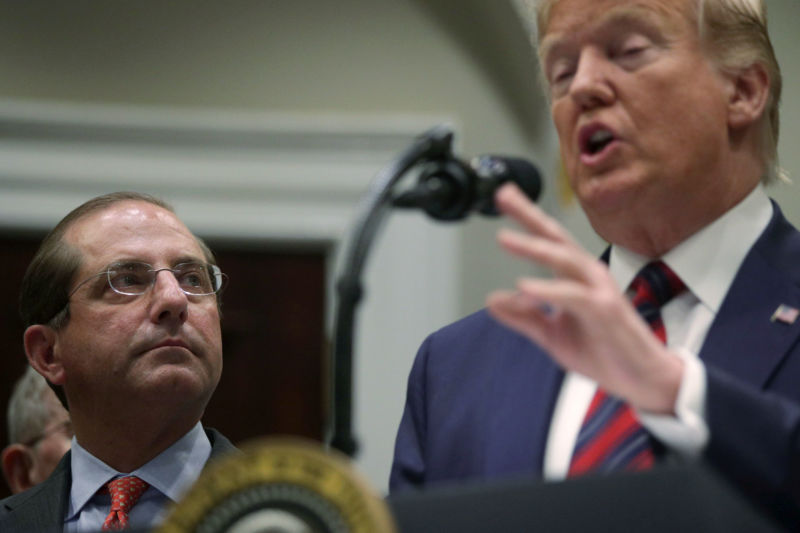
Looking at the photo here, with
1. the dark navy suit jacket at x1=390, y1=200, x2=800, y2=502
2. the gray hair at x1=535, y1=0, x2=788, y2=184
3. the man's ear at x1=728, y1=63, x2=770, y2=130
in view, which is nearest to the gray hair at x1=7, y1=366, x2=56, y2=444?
the dark navy suit jacket at x1=390, y1=200, x2=800, y2=502

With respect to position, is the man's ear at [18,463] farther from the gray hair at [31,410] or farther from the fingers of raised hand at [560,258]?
the fingers of raised hand at [560,258]

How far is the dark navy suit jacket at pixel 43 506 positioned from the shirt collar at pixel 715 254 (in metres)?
0.75

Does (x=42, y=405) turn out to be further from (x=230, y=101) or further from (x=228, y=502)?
(x=228, y=502)

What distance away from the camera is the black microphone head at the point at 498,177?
4.23ft

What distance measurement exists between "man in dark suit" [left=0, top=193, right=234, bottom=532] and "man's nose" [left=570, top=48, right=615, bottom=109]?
2.49 feet

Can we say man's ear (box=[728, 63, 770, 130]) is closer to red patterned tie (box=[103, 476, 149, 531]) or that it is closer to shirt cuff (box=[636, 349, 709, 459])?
shirt cuff (box=[636, 349, 709, 459])

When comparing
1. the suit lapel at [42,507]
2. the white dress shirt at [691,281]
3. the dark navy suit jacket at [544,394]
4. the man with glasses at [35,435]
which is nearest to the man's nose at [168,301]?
the suit lapel at [42,507]

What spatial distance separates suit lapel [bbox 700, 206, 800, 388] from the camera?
4.50 feet

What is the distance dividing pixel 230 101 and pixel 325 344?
0.81 m

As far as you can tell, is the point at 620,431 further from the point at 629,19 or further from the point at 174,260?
the point at 174,260

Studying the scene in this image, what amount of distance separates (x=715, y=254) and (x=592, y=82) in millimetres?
268

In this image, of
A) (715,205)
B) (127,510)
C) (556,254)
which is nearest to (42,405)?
(127,510)

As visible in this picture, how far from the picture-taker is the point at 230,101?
3707 mm

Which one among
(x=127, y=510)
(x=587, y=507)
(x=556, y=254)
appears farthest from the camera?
(x=127, y=510)
